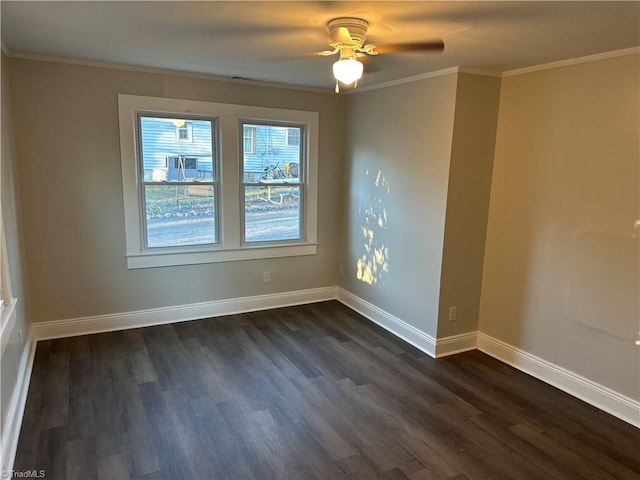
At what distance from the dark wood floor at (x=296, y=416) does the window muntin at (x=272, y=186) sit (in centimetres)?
129

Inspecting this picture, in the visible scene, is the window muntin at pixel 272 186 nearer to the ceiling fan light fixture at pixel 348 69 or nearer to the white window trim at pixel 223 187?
the white window trim at pixel 223 187

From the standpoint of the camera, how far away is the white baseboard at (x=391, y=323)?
145 inches

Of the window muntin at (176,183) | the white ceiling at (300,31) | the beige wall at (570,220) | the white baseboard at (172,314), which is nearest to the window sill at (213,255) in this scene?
the window muntin at (176,183)

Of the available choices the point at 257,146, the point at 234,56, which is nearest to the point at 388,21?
the point at 234,56

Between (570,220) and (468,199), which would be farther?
(468,199)

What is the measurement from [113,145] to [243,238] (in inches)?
59.2

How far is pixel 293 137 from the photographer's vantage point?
14.9 ft

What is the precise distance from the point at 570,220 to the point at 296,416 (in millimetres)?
2346

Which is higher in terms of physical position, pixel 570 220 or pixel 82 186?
pixel 82 186

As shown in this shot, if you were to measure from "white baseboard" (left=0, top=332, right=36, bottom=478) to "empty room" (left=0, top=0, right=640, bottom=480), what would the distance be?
0.08 ft

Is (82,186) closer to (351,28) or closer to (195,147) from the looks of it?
(195,147)

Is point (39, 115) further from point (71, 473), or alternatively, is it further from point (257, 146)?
point (71, 473)

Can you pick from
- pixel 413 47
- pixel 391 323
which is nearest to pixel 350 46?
pixel 413 47

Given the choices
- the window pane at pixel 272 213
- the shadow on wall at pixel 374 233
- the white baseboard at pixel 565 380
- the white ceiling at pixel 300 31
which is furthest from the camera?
the window pane at pixel 272 213
